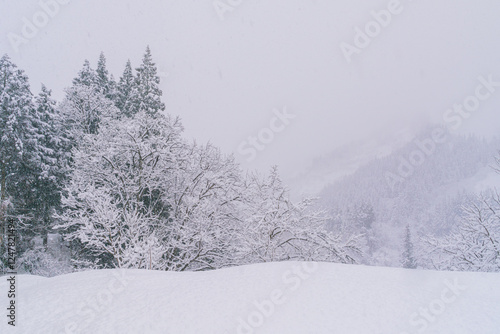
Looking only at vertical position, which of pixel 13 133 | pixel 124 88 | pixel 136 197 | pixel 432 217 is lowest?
pixel 432 217

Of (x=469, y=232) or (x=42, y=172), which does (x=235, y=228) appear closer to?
(x=469, y=232)

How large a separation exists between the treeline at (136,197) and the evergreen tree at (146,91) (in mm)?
619

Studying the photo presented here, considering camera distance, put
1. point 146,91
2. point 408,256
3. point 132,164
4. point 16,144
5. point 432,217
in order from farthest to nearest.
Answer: point 432,217 → point 408,256 → point 146,91 → point 16,144 → point 132,164

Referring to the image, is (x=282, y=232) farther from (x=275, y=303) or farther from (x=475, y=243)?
(x=475, y=243)

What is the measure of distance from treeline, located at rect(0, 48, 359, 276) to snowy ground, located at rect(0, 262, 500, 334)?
16.0 feet

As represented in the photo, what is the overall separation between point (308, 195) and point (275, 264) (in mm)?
8382

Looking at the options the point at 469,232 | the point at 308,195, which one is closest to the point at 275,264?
the point at 308,195

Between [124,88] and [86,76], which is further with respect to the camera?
[124,88]

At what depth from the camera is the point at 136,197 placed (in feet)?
52.4

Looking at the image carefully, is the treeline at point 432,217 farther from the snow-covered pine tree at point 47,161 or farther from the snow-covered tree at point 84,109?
the snow-covered pine tree at point 47,161

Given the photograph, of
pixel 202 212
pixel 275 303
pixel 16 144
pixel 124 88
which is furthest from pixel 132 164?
pixel 124 88

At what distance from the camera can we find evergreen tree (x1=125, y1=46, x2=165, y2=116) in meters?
22.4

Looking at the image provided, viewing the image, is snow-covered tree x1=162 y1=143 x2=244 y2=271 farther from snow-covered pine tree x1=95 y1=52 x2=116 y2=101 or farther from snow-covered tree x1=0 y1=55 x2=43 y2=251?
snow-covered pine tree x1=95 y1=52 x2=116 y2=101

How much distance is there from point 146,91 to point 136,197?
1057 cm
